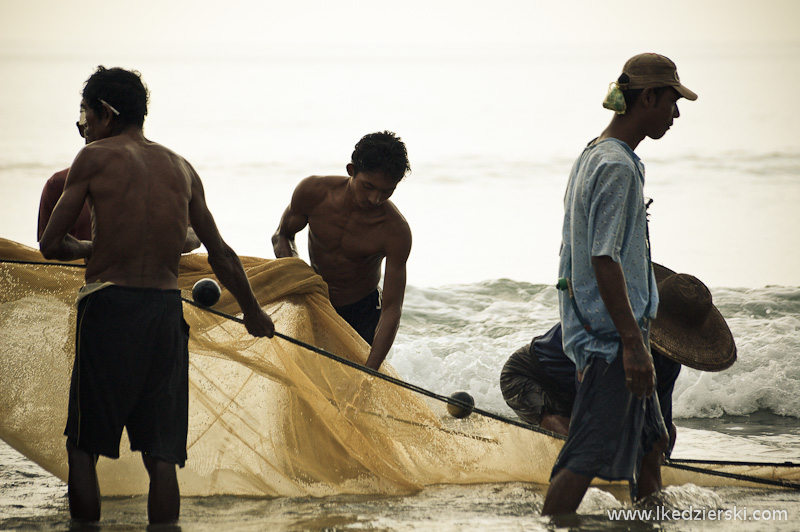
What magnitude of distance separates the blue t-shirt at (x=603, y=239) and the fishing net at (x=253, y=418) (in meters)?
0.80

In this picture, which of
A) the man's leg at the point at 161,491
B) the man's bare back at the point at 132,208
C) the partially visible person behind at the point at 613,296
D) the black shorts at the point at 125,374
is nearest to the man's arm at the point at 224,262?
the man's bare back at the point at 132,208

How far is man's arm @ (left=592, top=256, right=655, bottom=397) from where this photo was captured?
2.77m

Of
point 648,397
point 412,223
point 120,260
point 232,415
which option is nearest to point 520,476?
point 648,397

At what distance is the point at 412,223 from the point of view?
12.7m

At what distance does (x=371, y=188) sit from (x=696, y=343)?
5.27 ft

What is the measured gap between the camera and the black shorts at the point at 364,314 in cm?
446

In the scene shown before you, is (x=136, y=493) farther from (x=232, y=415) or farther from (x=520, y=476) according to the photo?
(x=520, y=476)

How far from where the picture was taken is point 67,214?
2773mm

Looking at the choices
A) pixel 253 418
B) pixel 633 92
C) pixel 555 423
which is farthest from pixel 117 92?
pixel 555 423

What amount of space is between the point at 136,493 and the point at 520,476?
160 centimetres

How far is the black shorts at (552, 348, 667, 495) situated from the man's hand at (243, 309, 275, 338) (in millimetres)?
1186

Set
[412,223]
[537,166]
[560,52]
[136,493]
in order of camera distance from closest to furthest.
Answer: [136,493]
[412,223]
[537,166]
[560,52]

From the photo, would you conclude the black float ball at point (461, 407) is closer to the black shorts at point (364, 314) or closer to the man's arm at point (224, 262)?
the man's arm at point (224, 262)

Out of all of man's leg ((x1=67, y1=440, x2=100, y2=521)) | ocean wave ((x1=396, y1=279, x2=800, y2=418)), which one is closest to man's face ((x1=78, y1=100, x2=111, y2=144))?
man's leg ((x1=67, y1=440, x2=100, y2=521))
